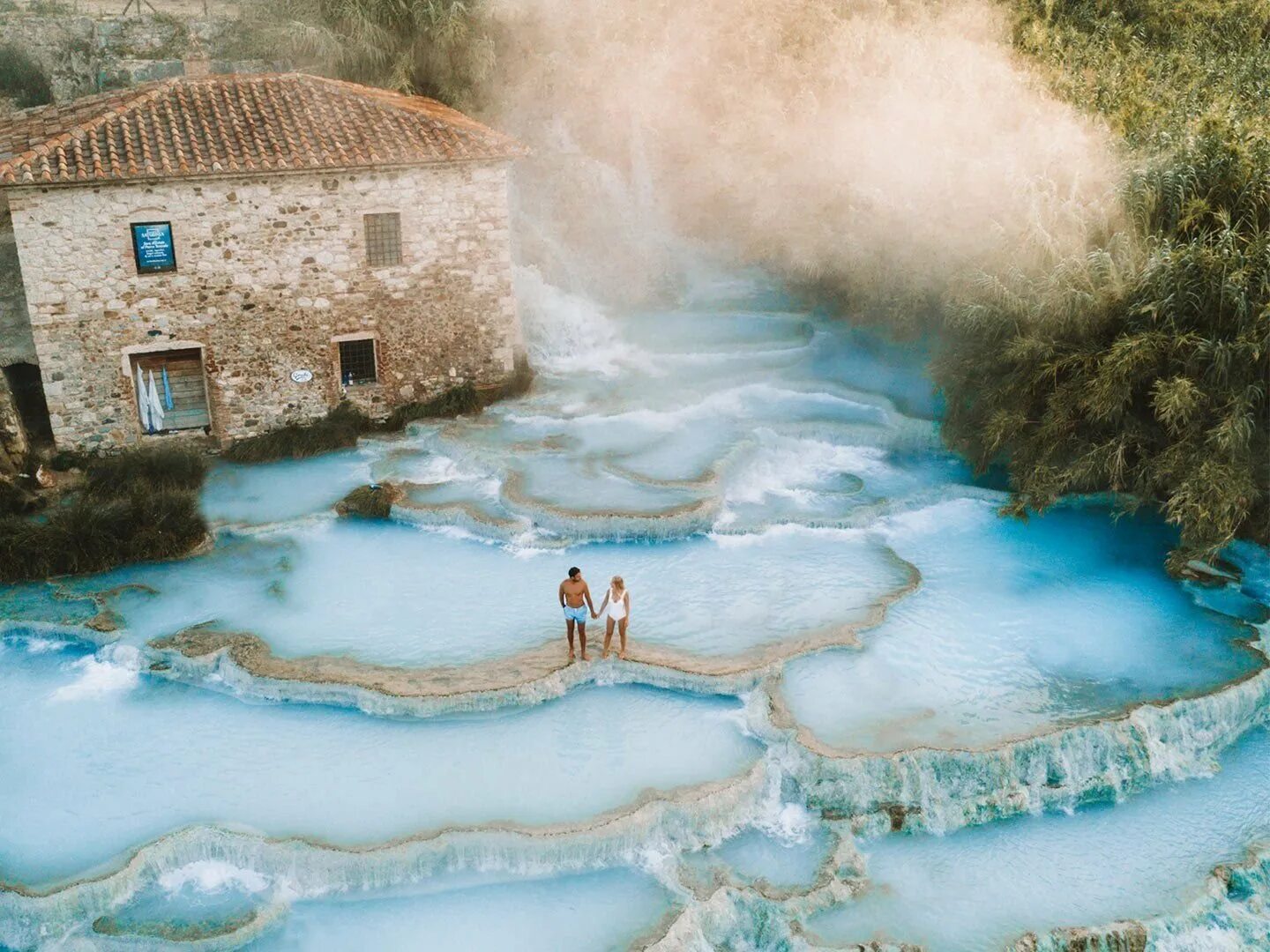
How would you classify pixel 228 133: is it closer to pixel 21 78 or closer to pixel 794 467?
pixel 21 78

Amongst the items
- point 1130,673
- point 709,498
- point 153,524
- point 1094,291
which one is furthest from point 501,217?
point 1130,673

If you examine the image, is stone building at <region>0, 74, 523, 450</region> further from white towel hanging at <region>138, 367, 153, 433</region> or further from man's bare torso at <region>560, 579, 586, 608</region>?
man's bare torso at <region>560, 579, 586, 608</region>

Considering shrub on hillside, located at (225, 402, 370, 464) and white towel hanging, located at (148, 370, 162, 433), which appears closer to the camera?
white towel hanging, located at (148, 370, 162, 433)

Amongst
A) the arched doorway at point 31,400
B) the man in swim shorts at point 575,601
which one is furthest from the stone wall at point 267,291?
the man in swim shorts at point 575,601

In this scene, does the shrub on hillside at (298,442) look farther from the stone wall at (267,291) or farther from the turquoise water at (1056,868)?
the turquoise water at (1056,868)

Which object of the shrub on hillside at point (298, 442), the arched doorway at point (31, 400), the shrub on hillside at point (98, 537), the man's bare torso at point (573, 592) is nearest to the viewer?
the man's bare torso at point (573, 592)

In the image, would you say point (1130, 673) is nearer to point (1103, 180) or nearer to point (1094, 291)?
point (1094, 291)

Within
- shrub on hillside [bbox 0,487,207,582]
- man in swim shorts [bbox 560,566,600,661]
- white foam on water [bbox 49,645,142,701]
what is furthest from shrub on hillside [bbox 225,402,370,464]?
man in swim shorts [bbox 560,566,600,661]
